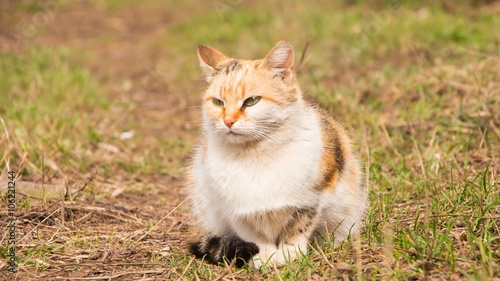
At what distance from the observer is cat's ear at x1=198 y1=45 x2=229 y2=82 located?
3.19m

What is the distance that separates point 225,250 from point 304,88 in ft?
10.1

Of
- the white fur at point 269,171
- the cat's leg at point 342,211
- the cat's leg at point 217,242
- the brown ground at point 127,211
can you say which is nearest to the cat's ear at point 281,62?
the white fur at point 269,171

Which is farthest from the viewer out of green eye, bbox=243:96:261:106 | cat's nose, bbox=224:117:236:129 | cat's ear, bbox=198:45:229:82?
cat's ear, bbox=198:45:229:82

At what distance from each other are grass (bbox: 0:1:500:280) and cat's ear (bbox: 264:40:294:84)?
2.31ft

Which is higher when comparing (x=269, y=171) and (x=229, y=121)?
(x=229, y=121)

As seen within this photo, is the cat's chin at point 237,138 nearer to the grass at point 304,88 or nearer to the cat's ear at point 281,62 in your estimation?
the cat's ear at point 281,62

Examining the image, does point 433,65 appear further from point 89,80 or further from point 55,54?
point 55,54

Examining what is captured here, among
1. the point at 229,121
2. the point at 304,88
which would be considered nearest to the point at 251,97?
the point at 229,121

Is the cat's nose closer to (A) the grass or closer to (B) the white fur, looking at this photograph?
(B) the white fur

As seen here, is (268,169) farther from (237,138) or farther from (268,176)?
(237,138)

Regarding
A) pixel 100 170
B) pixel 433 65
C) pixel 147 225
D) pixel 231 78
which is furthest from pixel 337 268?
pixel 433 65

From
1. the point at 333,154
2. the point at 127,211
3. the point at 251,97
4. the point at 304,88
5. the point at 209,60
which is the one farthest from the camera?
the point at 304,88

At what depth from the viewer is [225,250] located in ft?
10.00

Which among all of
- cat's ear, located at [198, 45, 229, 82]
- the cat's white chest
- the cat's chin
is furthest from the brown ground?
cat's ear, located at [198, 45, 229, 82]
